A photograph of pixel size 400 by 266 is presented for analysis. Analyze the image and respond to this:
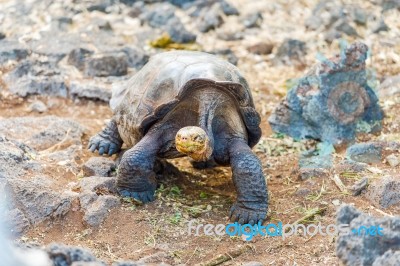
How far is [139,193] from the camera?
4191 millimetres

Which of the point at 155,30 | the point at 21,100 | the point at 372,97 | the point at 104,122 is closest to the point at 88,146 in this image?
the point at 104,122

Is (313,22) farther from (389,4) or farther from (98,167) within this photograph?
(98,167)

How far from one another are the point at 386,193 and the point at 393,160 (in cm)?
63

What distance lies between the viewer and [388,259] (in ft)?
8.44

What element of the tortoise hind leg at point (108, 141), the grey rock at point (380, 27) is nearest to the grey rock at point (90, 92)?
the tortoise hind leg at point (108, 141)

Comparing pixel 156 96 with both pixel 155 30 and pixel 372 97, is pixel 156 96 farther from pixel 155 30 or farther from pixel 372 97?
pixel 155 30

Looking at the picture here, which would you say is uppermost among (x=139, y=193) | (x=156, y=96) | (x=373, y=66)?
(x=156, y=96)

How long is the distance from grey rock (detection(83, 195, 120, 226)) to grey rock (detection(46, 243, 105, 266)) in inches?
51.9

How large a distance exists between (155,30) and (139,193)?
3773mm

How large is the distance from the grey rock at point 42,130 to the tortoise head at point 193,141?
1.45 m

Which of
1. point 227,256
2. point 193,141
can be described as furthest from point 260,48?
point 227,256

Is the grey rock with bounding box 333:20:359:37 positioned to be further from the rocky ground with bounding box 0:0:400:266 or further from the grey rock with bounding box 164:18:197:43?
the grey rock with bounding box 164:18:197:43

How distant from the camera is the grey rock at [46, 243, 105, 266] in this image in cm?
252

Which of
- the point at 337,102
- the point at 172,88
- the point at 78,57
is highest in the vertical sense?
the point at 172,88
